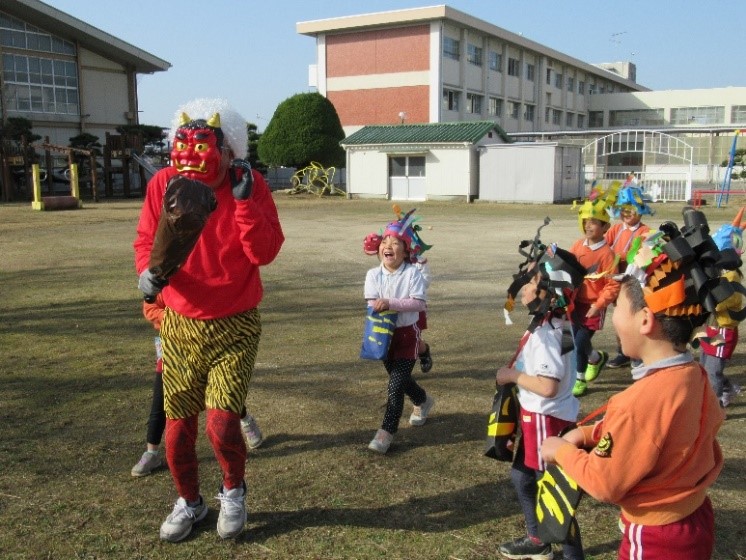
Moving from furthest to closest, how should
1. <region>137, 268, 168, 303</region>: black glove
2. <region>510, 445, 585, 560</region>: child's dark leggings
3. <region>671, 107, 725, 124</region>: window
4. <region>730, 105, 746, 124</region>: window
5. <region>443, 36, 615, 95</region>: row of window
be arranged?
<region>671, 107, 725, 124</region>: window < <region>730, 105, 746, 124</region>: window < <region>443, 36, 615, 95</region>: row of window < <region>510, 445, 585, 560</region>: child's dark leggings < <region>137, 268, 168, 303</region>: black glove

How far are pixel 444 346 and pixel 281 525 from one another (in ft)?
12.0

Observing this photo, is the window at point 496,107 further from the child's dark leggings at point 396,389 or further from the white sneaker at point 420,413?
the child's dark leggings at point 396,389

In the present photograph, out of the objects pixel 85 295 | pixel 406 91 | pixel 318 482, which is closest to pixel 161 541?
pixel 318 482

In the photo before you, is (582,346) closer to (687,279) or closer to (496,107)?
(687,279)

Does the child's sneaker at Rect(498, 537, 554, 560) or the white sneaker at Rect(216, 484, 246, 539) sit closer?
the child's sneaker at Rect(498, 537, 554, 560)

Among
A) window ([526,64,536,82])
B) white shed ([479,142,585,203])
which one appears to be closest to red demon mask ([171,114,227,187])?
white shed ([479,142,585,203])

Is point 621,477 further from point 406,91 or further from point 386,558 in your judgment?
point 406,91

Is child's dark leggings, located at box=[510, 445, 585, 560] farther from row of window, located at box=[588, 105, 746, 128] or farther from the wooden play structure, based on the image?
row of window, located at box=[588, 105, 746, 128]

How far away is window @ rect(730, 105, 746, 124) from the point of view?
59550 millimetres

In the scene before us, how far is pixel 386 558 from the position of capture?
3.12 m

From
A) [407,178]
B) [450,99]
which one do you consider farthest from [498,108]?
[407,178]

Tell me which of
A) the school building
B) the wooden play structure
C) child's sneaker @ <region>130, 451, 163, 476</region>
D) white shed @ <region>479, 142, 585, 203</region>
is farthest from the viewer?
the school building

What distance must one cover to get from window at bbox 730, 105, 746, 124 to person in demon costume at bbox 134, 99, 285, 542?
219 feet

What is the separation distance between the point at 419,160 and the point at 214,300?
3076cm
